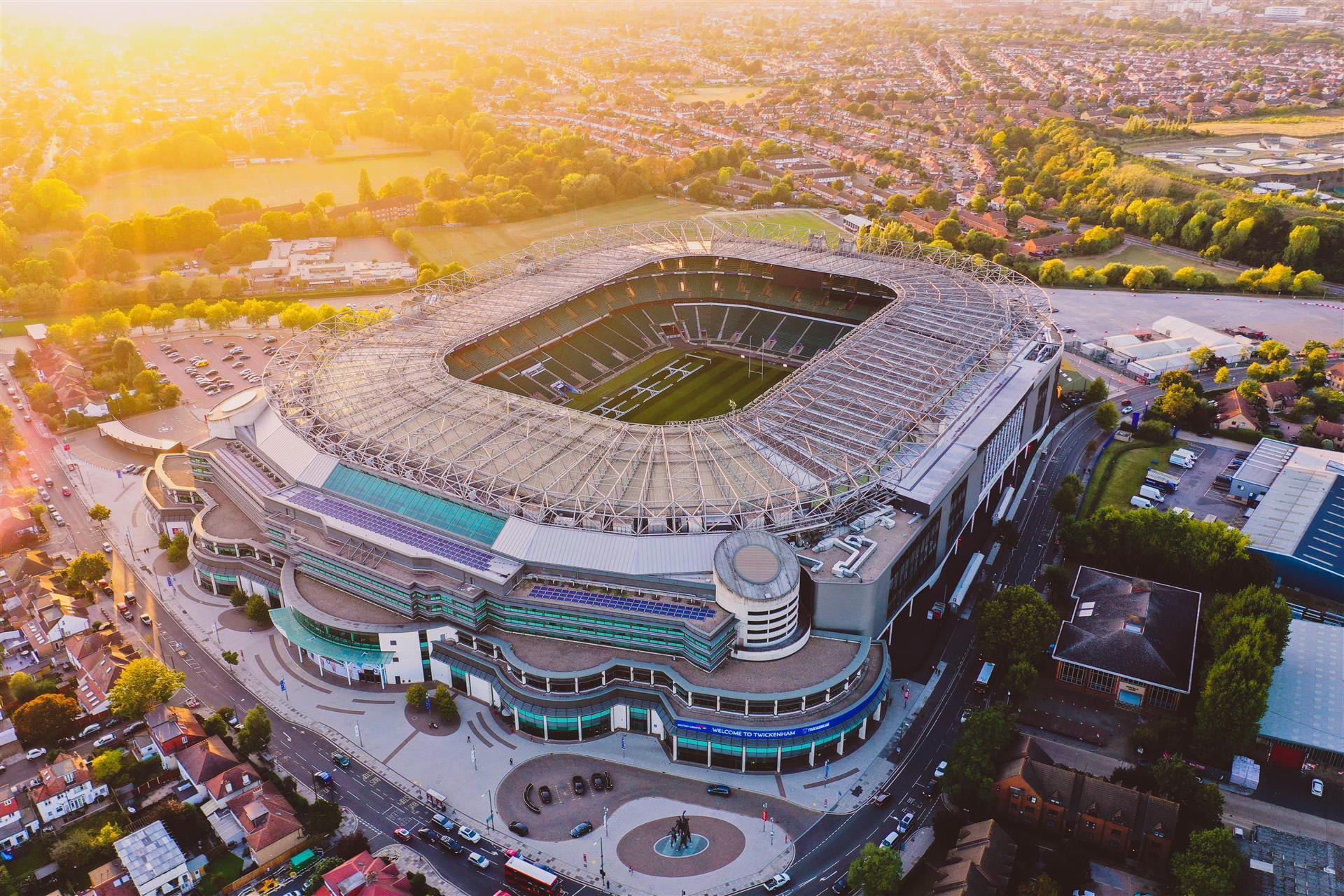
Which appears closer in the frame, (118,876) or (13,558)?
(118,876)

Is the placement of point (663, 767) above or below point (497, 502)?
below

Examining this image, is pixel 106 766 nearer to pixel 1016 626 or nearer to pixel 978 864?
pixel 978 864

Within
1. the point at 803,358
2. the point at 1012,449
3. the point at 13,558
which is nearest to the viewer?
the point at 13,558

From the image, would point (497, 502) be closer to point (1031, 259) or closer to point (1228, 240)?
point (1031, 259)

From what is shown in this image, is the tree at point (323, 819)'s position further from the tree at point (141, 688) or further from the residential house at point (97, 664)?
the residential house at point (97, 664)

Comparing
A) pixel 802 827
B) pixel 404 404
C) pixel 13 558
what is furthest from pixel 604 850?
pixel 13 558

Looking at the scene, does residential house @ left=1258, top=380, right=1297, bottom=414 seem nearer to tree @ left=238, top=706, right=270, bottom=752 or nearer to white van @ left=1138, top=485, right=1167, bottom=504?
white van @ left=1138, top=485, right=1167, bottom=504

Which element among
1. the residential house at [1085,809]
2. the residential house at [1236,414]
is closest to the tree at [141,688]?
the residential house at [1085,809]
